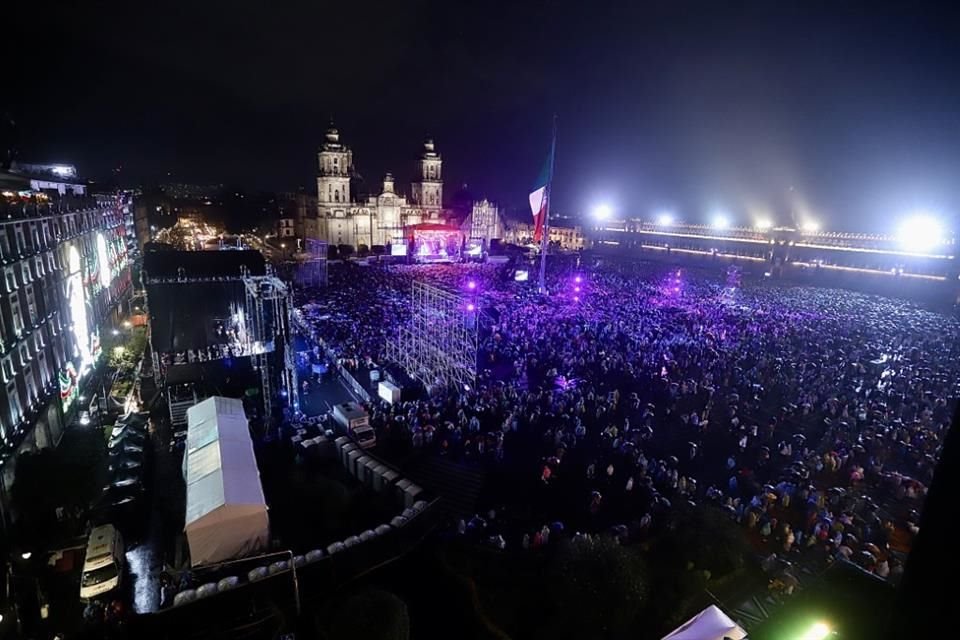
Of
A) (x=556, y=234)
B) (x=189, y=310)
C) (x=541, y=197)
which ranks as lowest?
(x=189, y=310)

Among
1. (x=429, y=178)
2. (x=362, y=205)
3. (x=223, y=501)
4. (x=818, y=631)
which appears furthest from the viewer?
(x=429, y=178)

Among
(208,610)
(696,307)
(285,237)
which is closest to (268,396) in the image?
(208,610)

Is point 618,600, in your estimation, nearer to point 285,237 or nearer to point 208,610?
point 208,610

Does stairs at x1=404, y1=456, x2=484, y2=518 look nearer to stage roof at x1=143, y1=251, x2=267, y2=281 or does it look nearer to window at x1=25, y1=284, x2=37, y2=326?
window at x1=25, y1=284, x2=37, y2=326

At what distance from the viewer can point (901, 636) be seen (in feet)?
4.91

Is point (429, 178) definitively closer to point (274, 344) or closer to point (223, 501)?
point (274, 344)

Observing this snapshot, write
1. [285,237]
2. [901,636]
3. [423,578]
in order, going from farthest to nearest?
[285,237] → [423,578] → [901,636]

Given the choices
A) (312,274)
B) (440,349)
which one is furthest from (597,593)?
(312,274)

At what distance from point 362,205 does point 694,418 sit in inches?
2202

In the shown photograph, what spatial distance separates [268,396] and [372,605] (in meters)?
9.39

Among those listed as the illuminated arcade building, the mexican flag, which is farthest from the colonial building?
the illuminated arcade building

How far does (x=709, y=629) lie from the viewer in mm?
6703

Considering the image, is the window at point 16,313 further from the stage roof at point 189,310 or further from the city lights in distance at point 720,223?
the city lights in distance at point 720,223

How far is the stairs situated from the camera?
11258 millimetres
